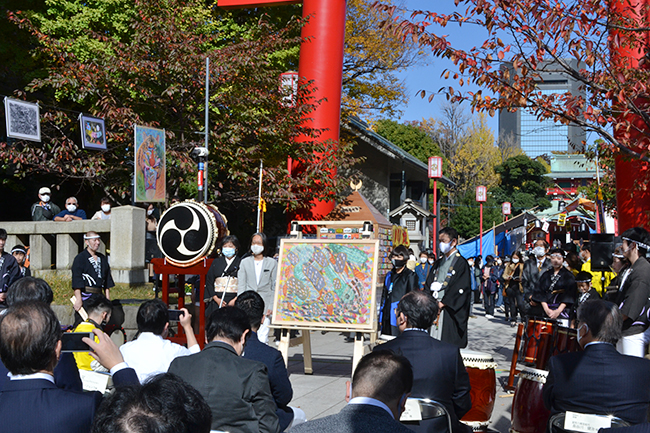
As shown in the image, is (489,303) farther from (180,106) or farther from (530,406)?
(530,406)

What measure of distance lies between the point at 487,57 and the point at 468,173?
39.8 meters

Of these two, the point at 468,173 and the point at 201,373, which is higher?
the point at 468,173

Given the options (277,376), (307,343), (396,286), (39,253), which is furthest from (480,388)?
(39,253)

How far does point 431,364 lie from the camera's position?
3697 mm

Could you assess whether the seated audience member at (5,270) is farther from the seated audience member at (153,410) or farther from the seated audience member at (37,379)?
the seated audience member at (153,410)

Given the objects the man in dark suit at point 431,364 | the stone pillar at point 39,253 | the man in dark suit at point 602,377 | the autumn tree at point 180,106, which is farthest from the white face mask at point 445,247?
the stone pillar at point 39,253

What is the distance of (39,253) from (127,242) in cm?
181

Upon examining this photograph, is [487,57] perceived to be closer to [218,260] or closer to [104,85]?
[218,260]

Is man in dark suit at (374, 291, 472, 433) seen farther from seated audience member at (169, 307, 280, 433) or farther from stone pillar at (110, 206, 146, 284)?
stone pillar at (110, 206, 146, 284)

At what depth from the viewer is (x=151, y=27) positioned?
13719 millimetres

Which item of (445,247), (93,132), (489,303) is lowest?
(489,303)

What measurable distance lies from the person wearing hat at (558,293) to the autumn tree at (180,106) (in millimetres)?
7535

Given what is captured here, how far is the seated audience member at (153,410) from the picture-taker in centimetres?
163

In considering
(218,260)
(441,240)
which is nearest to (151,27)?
(218,260)
